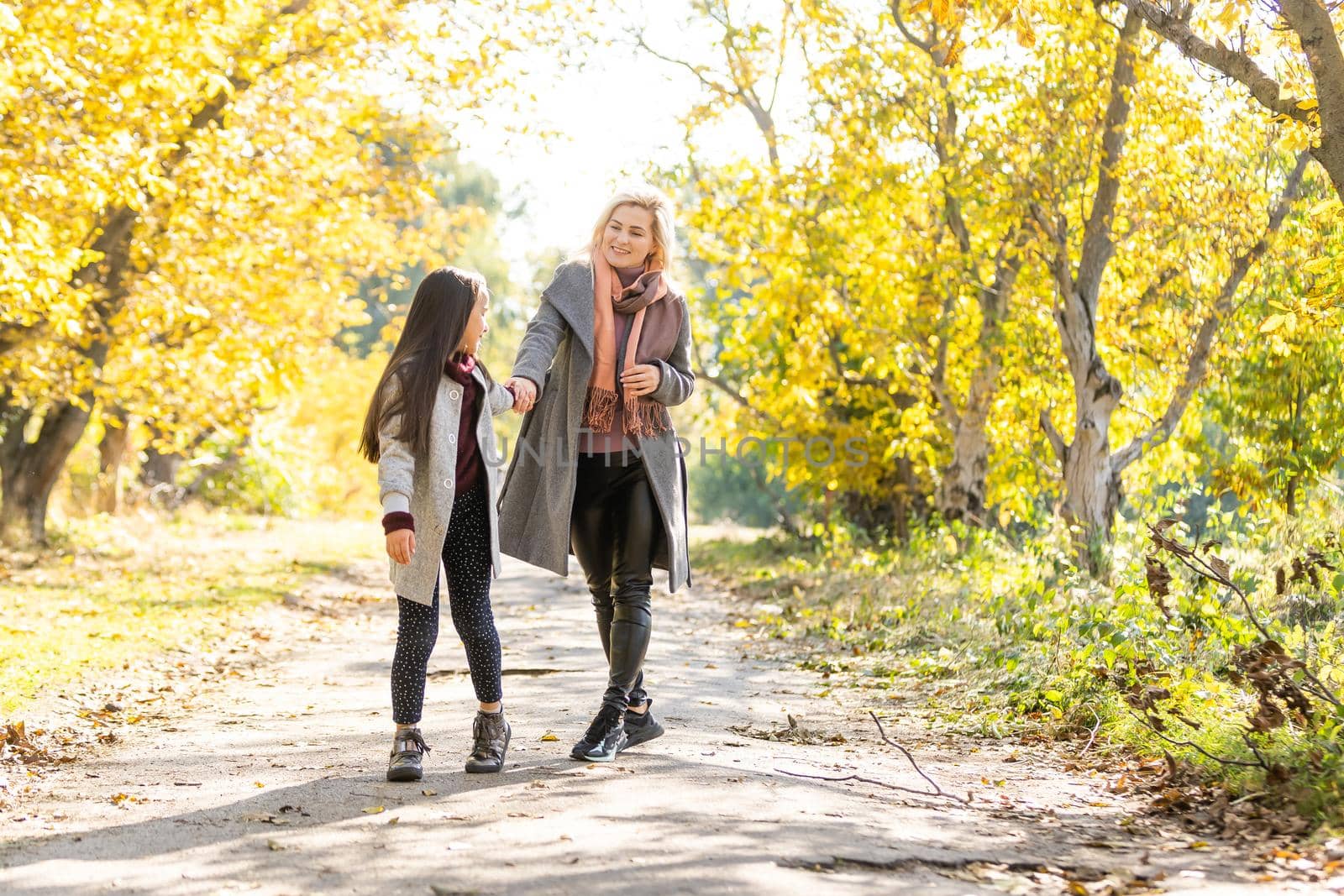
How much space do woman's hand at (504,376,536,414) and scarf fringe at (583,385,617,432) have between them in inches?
10.3

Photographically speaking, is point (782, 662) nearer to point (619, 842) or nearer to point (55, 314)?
point (619, 842)

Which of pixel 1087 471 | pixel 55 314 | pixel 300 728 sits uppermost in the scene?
pixel 55 314

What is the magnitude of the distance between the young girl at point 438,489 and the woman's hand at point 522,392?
3cm

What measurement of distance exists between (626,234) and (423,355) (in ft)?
3.17

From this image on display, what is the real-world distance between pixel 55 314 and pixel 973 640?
6.86 m

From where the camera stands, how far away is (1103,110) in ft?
32.1

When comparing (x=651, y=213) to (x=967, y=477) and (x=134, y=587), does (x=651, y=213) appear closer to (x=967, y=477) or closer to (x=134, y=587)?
(x=134, y=587)

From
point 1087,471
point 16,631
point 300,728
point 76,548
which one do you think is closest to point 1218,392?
point 1087,471

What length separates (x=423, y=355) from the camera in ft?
16.0

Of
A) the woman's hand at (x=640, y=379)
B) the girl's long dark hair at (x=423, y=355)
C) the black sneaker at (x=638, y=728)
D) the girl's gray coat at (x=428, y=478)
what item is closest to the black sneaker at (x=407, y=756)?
the girl's gray coat at (x=428, y=478)

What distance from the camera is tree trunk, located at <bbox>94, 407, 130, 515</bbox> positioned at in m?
20.1

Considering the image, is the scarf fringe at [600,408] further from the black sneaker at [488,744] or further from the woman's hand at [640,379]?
the black sneaker at [488,744]

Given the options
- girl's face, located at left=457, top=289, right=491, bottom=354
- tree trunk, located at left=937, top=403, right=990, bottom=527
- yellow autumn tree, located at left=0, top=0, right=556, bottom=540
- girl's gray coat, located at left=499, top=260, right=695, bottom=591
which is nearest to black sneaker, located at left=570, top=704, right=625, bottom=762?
girl's gray coat, located at left=499, top=260, right=695, bottom=591

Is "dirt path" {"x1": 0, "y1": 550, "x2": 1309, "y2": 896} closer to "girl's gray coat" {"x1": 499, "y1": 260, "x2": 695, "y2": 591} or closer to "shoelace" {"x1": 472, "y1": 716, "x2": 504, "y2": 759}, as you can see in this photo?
"shoelace" {"x1": 472, "y1": 716, "x2": 504, "y2": 759}
